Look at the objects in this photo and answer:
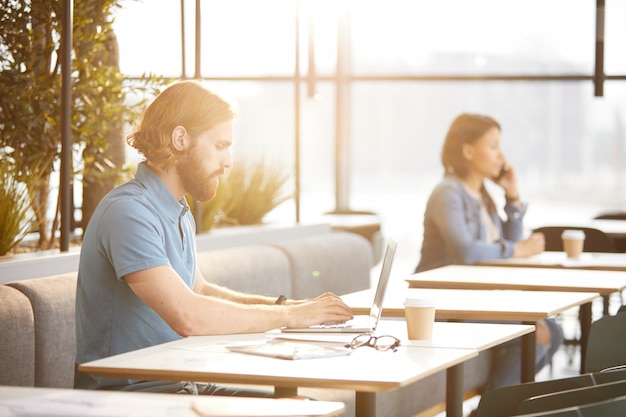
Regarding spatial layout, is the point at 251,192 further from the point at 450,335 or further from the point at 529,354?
the point at 450,335

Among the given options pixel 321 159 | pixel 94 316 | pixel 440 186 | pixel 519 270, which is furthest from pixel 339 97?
pixel 94 316

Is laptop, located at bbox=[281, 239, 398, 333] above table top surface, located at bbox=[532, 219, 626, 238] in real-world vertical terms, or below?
above

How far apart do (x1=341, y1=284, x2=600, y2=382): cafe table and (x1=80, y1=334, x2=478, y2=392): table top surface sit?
0.51m

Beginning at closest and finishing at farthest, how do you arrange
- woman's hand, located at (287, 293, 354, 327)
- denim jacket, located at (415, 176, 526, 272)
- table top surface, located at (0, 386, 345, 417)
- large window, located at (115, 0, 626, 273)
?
1. table top surface, located at (0, 386, 345, 417)
2. woman's hand, located at (287, 293, 354, 327)
3. denim jacket, located at (415, 176, 526, 272)
4. large window, located at (115, 0, 626, 273)

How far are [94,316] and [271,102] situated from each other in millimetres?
6328

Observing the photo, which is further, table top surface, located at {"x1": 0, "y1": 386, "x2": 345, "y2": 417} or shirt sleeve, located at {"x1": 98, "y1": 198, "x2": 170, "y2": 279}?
shirt sleeve, located at {"x1": 98, "y1": 198, "x2": 170, "y2": 279}

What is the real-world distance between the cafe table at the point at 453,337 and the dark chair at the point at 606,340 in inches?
18.9

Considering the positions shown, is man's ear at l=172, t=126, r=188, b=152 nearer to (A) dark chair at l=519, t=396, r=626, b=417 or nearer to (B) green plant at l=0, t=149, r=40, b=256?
(B) green plant at l=0, t=149, r=40, b=256

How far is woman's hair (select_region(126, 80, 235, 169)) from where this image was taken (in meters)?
3.11

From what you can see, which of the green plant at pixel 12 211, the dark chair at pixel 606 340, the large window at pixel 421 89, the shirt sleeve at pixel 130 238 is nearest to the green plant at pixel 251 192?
the green plant at pixel 12 211

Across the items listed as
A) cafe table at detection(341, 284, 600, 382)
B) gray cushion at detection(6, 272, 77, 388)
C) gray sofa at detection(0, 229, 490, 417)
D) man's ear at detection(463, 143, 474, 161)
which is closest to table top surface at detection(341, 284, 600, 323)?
cafe table at detection(341, 284, 600, 382)

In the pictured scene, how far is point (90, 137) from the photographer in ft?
15.5

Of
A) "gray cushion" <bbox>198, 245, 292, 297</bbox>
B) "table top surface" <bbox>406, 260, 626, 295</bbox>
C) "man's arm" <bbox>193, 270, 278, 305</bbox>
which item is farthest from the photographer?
"gray cushion" <bbox>198, 245, 292, 297</bbox>

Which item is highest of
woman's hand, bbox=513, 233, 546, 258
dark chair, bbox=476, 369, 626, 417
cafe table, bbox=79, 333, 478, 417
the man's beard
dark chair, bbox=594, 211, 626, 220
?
the man's beard
